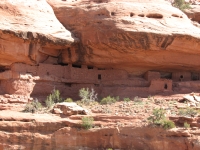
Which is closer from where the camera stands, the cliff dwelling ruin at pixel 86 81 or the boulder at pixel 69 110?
the boulder at pixel 69 110

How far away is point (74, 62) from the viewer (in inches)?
808

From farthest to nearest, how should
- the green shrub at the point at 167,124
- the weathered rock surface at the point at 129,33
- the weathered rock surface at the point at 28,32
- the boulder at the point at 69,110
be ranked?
the weathered rock surface at the point at 129,33 < the weathered rock surface at the point at 28,32 < the boulder at the point at 69,110 < the green shrub at the point at 167,124

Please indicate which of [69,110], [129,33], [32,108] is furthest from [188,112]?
[32,108]

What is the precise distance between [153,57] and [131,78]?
178 cm

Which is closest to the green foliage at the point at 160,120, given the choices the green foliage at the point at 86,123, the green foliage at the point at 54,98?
the green foliage at the point at 86,123

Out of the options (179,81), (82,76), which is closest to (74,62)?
(82,76)

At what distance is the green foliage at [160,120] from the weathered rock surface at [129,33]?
497 centimetres

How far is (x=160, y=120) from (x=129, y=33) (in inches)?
215

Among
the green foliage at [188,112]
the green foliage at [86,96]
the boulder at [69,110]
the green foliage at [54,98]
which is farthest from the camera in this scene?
the green foliage at [86,96]

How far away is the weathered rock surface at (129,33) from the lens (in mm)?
18578

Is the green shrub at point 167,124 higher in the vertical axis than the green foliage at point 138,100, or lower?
higher

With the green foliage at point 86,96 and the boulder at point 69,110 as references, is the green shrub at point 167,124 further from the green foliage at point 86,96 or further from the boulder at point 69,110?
the green foliage at point 86,96

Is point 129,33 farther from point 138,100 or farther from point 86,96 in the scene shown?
point 86,96

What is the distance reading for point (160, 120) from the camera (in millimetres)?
14320
